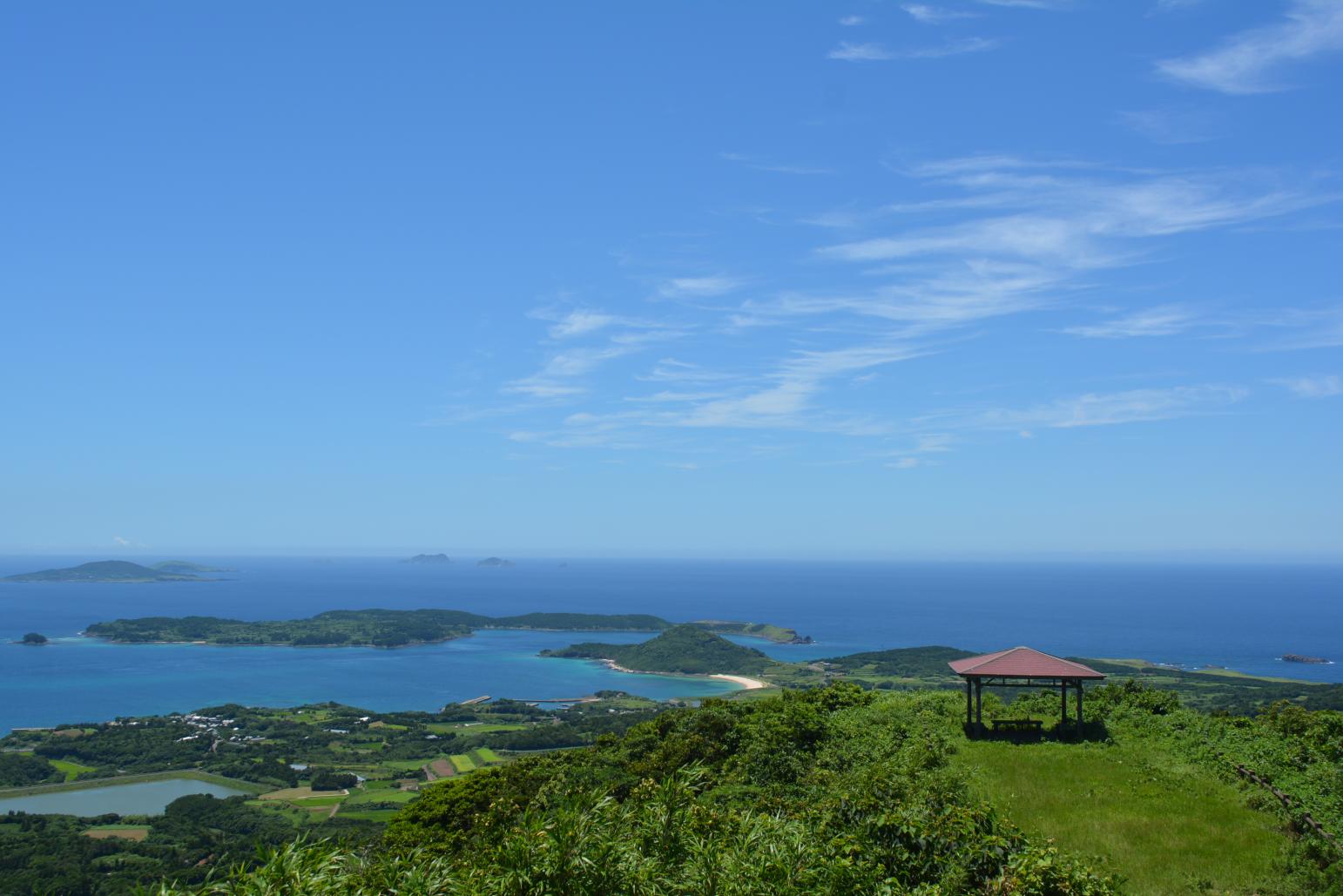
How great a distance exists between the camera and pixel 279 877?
24.6ft

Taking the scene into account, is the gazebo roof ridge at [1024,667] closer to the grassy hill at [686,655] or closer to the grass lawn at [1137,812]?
the grass lawn at [1137,812]

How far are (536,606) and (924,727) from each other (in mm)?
158519

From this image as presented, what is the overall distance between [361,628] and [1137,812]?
124 m

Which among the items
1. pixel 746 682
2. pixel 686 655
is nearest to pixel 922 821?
pixel 746 682

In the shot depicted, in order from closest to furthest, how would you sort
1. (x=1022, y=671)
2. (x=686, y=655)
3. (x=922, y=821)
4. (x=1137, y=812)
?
(x=922, y=821) < (x=1137, y=812) < (x=1022, y=671) < (x=686, y=655)

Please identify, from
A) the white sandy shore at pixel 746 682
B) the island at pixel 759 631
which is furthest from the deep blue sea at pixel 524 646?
the island at pixel 759 631

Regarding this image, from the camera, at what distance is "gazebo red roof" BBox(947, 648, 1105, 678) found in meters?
14.7

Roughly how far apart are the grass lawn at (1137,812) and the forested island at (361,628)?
319 ft

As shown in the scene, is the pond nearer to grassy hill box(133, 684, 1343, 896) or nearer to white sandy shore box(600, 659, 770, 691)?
grassy hill box(133, 684, 1343, 896)

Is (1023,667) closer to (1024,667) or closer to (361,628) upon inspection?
(1024,667)

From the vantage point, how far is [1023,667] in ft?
48.9

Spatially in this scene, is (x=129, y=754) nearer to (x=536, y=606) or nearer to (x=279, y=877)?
(x=279, y=877)

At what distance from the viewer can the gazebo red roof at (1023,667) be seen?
48.1ft

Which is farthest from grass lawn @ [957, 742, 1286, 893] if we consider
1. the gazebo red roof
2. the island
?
the island
